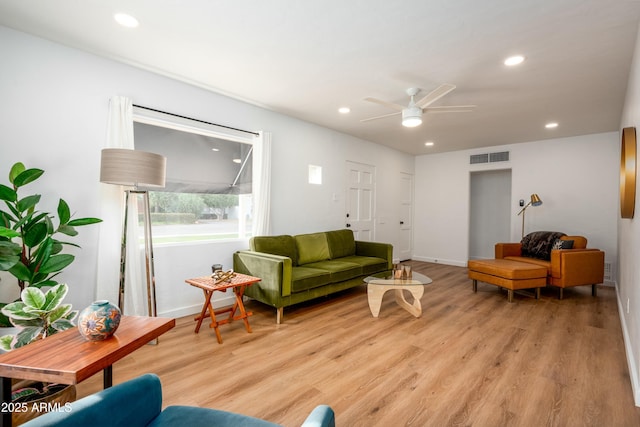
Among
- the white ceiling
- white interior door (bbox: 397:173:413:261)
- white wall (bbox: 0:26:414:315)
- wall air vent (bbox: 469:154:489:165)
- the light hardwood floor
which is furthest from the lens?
white interior door (bbox: 397:173:413:261)

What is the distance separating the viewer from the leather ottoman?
4.07m

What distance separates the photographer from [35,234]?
7.06 ft

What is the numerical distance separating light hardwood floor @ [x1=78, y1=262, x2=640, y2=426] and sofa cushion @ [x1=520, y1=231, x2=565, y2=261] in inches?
48.2

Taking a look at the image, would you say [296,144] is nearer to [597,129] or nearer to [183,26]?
[183,26]

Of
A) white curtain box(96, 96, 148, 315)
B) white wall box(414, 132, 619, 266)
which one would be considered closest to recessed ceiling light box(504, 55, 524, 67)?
white curtain box(96, 96, 148, 315)

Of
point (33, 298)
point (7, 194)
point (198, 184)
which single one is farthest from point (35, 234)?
point (198, 184)

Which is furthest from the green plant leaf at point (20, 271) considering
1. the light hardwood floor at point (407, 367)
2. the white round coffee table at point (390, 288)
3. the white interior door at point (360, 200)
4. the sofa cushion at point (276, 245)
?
the white interior door at point (360, 200)

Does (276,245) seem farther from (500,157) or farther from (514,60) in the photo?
(500,157)

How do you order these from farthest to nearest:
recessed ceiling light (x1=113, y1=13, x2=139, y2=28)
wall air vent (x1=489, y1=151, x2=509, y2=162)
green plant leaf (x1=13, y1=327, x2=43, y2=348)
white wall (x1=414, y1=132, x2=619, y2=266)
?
wall air vent (x1=489, y1=151, x2=509, y2=162) < white wall (x1=414, y1=132, x2=619, y2=266) < recessed ceiling light (x1=113, y1=13, x2=139, y2=28) < green plant leaf (x1=13, y1=327, x2=43, y2=348)

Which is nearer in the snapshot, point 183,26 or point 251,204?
point 183,26

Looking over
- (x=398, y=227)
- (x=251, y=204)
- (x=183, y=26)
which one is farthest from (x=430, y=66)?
(x=398, y=227)

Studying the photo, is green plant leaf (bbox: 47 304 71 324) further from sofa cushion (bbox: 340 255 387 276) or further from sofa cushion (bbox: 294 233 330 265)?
sofa cushion (bbox: 340 255 387 276)

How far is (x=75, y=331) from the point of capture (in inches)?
57.9

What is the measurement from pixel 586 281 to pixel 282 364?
4440 mm
